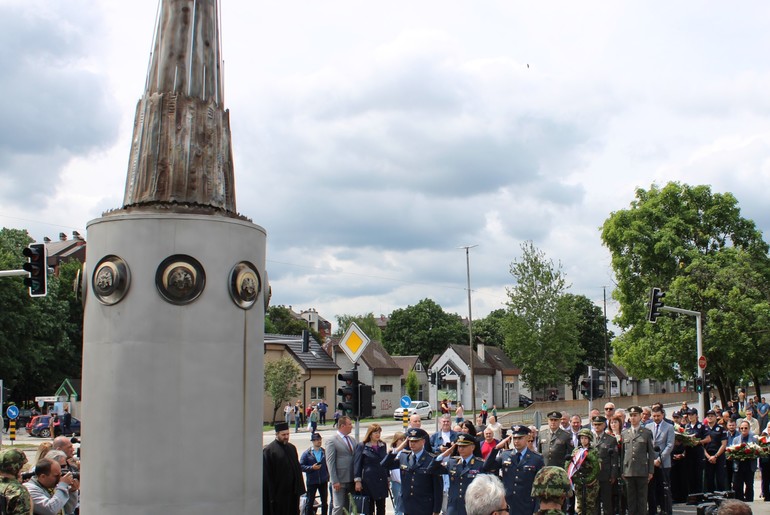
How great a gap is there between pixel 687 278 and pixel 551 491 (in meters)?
35.9

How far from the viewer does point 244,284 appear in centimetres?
651

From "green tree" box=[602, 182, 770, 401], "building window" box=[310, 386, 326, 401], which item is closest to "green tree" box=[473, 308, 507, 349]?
"building window" box=[310, 386, 326, 401]

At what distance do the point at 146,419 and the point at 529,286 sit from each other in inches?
2591

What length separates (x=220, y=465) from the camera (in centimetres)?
628

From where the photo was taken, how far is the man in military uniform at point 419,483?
1145 centimetres

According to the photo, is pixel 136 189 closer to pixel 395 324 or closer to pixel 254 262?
pixel 254 262

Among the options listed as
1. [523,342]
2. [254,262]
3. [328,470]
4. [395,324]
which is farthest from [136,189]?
[395,324]

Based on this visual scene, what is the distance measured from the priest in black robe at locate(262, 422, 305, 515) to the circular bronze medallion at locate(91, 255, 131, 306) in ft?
17.1

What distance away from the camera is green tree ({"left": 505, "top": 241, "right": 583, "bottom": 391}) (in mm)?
69812

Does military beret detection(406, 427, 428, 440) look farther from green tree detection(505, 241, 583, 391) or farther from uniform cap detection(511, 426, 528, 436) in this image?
green tree detection(505, 241, 583, 391)

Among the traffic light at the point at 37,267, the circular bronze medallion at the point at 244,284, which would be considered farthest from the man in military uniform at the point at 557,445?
the traffic light at the point at 37,267

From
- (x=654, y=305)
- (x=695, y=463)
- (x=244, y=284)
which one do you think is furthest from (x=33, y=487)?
(x=654, y=305)

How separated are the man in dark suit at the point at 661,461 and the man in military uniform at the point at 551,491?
9.77 metres

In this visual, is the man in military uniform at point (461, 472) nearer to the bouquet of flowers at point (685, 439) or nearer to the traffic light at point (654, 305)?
the bouquet of flowers at point (685, 439)
